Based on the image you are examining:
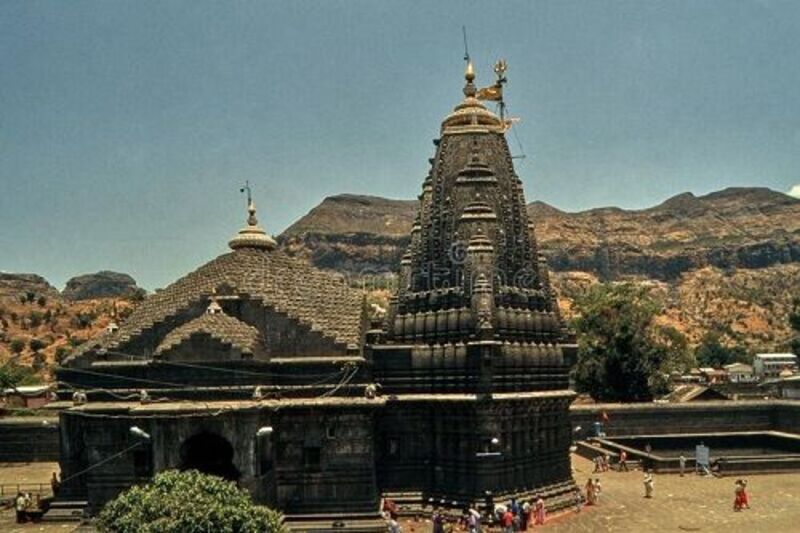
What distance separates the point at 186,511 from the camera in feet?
52.2

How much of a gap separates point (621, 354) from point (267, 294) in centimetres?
2847

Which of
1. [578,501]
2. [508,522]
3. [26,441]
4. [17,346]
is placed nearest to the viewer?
[508,522]

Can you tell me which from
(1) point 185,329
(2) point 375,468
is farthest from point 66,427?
(2) point 375,468

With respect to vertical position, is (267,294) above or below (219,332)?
above

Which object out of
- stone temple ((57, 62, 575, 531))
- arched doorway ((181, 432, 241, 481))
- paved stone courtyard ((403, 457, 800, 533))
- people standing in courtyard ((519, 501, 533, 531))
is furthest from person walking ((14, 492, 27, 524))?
people standing in courtyard ((519, 501, 533, 531))

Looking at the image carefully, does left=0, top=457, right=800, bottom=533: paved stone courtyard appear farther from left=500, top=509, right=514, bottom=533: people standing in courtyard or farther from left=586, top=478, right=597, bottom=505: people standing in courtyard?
left=500, top=509, right=514, bottom=533: people standing in courtyard

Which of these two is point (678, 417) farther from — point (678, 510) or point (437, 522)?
point (437, 522)

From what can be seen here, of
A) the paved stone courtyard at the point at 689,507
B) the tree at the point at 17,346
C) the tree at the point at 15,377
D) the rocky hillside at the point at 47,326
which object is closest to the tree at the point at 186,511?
the paved stone courtyard at the point at 689,507

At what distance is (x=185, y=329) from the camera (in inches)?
918

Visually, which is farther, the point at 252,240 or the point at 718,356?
the point at 718,356

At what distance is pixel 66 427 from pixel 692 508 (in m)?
20.4

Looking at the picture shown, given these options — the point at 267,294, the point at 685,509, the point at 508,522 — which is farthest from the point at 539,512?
the point at 267,294

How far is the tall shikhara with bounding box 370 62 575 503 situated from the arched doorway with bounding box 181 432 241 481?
484 centimetres

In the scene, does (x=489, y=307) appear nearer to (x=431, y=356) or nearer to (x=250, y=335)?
(x=431, y=356)
